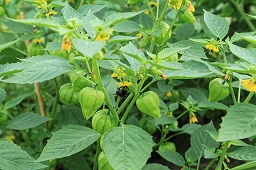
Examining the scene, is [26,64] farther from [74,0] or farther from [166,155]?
[74,0]

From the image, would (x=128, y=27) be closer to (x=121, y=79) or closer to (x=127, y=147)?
(x=121, y=79)

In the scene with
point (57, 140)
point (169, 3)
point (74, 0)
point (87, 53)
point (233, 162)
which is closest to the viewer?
point (87, 53)

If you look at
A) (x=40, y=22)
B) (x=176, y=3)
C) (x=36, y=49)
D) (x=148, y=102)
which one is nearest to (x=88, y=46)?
(x=40, y=22)

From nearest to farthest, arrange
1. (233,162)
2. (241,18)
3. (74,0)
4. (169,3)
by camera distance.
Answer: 1. (169,3)
2. (233,162)
3. (74,0)
4. (241,18)

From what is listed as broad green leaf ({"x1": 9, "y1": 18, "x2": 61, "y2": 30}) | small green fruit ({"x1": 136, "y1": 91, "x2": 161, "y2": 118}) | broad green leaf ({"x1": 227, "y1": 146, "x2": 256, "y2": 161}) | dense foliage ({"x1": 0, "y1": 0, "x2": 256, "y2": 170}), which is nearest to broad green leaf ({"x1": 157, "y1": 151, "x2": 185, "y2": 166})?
dense foliage ({"x1": 0, "y1": 0, "x2": 256, "y2": 170})

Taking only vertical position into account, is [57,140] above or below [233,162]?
above

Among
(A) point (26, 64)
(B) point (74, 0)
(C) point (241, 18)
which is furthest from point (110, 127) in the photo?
(C) point (241, 18)

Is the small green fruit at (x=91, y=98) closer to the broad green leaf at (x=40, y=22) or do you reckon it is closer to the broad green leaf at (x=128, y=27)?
the broad green leaf at (x=40, y=22)

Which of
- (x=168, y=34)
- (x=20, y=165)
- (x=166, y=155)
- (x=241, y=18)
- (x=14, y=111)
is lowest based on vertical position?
(x=14, y=111)
